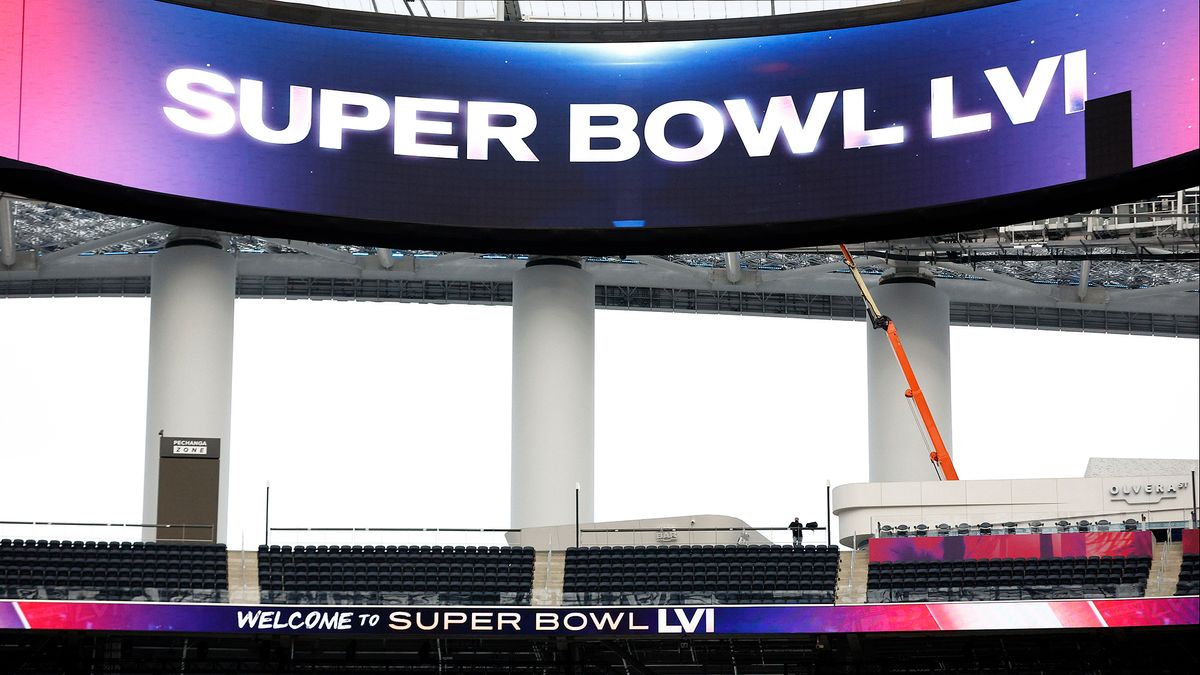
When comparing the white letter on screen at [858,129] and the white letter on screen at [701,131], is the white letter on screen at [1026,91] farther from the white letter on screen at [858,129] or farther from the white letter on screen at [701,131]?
the white letter on screen at [701,131]

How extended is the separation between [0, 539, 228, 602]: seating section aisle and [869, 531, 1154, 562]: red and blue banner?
467 inches

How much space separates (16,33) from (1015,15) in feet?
50.9

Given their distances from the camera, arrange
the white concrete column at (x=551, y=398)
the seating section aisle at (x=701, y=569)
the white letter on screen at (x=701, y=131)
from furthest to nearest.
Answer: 1. the white concrete column at (x=551, y=398)
2. the seating section aisle at (x=701, y=569)
3. the white letter on screen at (x=701, y=131)

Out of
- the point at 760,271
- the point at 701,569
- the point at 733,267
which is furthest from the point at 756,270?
the point at 701,569

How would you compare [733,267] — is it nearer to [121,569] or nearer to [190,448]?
[190,448]

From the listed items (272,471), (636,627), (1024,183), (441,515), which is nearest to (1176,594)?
(1024,183)

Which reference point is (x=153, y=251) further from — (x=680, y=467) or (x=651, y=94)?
(x=651, y=94)

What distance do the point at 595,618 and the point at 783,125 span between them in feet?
28.5

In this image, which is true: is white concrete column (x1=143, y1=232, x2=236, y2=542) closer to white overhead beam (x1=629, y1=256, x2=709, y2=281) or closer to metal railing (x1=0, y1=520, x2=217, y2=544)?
metal railing (x1=0, y1=520, x2=217, y2=544)

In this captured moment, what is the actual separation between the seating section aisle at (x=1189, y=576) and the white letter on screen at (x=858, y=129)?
853 centimetres

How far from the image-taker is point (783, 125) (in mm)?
25984

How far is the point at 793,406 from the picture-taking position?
45719mm

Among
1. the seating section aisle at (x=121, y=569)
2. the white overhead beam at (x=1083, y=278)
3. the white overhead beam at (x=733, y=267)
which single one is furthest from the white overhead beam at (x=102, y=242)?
the white overhead beam at (x=1083, y=278)

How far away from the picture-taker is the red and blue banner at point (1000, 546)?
1089 inches
